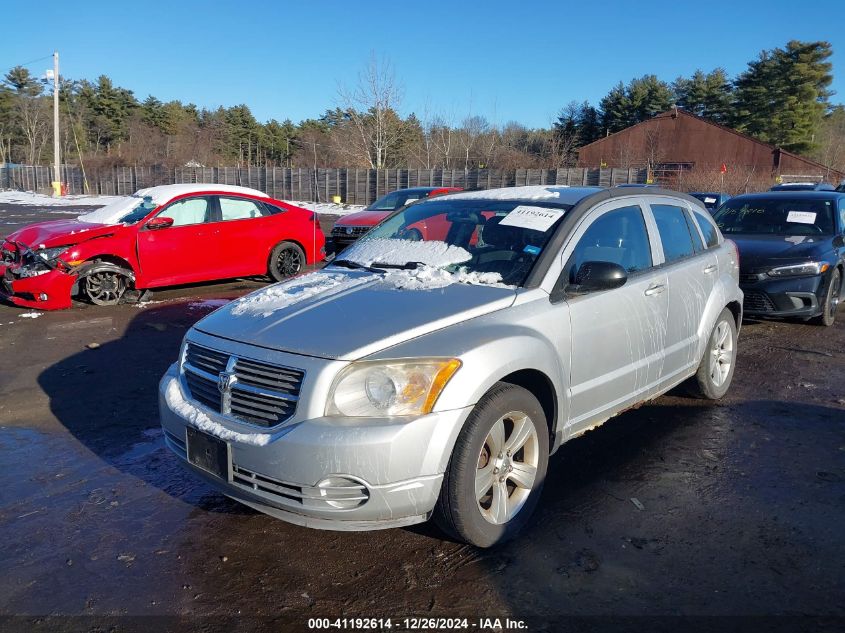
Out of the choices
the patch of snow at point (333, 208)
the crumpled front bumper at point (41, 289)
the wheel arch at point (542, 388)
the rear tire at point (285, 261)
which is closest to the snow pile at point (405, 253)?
the wheel arch at point (542, 388)

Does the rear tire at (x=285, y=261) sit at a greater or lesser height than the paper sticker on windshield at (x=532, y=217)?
lesser

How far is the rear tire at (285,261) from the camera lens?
10742mm

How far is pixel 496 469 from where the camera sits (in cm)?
322

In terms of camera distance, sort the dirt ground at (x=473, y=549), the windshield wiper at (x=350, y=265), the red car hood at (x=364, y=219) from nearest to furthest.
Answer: the dirt ground at (x=473, y=549)
the windshield wiper at (x=350, y=265)
the red car hood at (x=364, y=219)

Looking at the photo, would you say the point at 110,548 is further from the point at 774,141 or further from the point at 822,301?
the point at 774,141

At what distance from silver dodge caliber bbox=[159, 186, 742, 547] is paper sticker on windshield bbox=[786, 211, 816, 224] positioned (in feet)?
16.1

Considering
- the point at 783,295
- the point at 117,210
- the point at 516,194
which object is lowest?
the point at 783,295

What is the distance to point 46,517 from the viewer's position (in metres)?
3.58

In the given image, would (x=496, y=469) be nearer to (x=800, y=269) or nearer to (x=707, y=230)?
(x=707, y=230)

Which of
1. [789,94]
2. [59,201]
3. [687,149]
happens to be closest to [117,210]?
[59,201]

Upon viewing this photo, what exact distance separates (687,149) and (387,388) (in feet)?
181

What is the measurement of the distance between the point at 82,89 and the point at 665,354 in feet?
320

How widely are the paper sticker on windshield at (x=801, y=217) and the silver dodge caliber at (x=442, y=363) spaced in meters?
4.90

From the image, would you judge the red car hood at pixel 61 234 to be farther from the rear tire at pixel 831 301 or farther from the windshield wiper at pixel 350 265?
the rear tire at pixel 831 301
